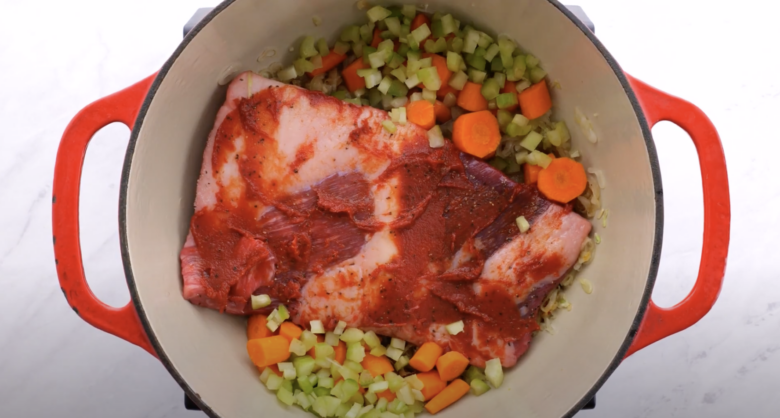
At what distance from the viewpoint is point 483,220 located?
199cm

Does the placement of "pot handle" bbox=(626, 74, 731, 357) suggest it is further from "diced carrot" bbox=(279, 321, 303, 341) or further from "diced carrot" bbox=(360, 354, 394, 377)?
"diced carrot" bbox=(279, 321, 303, 341)

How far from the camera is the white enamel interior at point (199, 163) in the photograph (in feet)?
5.68

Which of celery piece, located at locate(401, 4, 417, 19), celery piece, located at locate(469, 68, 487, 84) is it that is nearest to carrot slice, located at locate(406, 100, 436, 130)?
celery piece, located at locate(469, 68, 487, 84)

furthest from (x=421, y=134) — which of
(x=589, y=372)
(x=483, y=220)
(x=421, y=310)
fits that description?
(x=589, y=372)

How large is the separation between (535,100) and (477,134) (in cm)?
22

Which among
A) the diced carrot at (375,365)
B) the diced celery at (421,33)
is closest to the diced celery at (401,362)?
the diced carrot at (375,365)

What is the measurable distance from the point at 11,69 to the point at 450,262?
6.39 feet

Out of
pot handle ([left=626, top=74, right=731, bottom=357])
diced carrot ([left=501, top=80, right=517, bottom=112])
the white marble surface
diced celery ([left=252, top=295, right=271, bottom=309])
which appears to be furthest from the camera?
the white marble surface

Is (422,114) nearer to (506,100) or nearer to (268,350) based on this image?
(506,100)

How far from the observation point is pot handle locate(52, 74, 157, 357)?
5.52ft

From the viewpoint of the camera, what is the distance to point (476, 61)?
203 centimetres

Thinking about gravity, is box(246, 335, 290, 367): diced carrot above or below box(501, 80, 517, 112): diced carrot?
below

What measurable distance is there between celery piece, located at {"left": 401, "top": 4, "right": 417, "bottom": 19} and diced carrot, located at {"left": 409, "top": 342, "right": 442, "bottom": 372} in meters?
1.11

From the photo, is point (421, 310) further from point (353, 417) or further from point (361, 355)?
point (353, 417)
